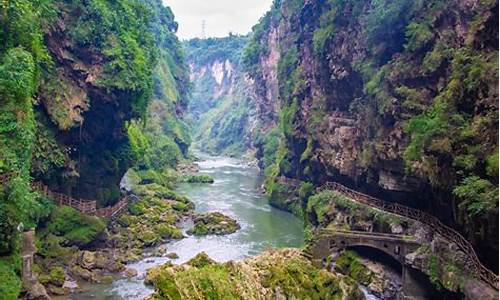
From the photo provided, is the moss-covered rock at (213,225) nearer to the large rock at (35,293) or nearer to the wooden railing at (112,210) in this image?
the wooden railing at (112,210)

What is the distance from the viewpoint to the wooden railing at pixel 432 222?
21.9 m

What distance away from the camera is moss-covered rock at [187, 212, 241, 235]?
144ft

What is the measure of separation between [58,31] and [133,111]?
889 cm

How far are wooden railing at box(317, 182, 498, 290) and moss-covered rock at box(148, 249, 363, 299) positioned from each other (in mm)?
5114

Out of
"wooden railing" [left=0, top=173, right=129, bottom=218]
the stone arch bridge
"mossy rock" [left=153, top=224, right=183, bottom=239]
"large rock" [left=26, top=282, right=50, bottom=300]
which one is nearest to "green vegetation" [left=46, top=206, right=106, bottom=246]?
"wooden railing" [left=0, top=173, right=129, bottom=218]

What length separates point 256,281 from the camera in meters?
25.1

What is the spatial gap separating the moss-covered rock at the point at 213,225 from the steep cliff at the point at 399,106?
685cm

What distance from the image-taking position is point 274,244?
40125 millimetres

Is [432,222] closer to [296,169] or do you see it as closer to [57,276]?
[57,276]

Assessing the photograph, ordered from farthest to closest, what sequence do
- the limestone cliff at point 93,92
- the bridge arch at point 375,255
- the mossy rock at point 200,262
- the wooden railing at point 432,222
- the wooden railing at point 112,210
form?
the wooden railing at point 112,210, the limestone cliff at point 93,92, the mossy rock at point 200,262, the bridge arch at point 375,255, the wooden railing at point 432,222

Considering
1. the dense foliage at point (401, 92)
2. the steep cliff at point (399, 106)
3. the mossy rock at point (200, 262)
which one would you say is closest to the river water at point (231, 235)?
the mossy rock at point (200, 262)

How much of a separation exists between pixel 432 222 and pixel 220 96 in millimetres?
147807

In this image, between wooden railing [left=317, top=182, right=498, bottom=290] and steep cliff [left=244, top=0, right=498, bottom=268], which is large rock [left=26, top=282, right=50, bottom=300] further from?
wooden railing [left=317, top=182, right=498, bottom=290]

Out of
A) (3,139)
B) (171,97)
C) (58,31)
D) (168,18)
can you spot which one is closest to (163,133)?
(171,97)
